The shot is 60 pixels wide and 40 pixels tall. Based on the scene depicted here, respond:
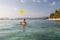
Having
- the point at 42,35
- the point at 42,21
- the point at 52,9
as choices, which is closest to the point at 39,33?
the point at 42,35

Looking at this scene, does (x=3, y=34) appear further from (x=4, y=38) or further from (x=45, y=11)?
(x=45, y=11)

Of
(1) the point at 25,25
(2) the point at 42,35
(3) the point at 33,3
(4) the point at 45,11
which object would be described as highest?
(3) the point at 33,3

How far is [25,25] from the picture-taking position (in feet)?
11.6

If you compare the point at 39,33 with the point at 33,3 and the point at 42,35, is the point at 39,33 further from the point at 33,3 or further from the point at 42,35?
the point at 33,3

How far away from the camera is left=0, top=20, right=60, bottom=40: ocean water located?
9.89ft

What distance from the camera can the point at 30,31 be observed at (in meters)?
3.26

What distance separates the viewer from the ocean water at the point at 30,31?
302 centimetres

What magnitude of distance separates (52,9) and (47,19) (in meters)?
0.30

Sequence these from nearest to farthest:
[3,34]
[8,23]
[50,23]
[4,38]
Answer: [4,38] < [3,34] < [8,23] < [50,23]

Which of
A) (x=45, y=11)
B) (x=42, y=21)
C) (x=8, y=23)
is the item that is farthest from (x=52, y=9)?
(x=8, y=23)

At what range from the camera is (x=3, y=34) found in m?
3.15

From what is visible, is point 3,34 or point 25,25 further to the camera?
point 25,25

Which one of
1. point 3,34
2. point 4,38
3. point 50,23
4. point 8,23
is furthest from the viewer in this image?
point 50,23

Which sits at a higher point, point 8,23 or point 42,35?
point 8,23
